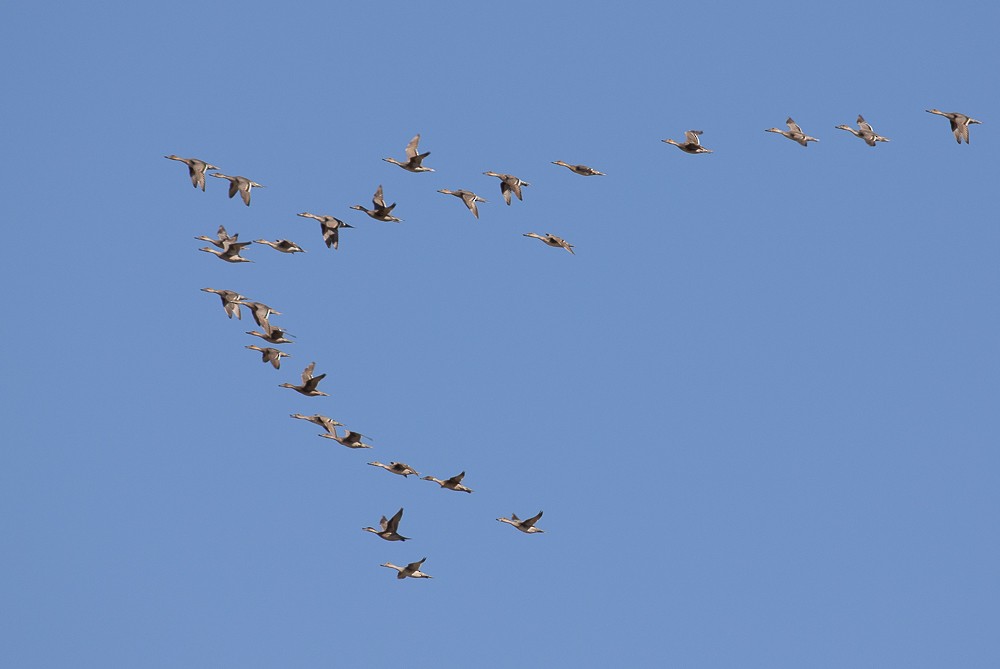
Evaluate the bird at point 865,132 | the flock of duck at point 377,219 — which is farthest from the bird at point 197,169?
the bird at point 865,132

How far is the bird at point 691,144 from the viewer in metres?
66.8

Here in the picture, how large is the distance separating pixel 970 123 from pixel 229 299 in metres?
25.0

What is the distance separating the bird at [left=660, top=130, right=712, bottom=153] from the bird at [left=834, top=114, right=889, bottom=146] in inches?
214

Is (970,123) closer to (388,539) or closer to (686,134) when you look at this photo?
(686,134)

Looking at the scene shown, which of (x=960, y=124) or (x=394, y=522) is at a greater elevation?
(x=960, y=124)

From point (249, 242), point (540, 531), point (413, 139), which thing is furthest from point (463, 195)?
point (540, 531)

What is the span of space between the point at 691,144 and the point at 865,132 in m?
6.19

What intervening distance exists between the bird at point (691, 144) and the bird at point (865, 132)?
5.44 metres

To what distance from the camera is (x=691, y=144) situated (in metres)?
66.8

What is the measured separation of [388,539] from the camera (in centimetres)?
6359

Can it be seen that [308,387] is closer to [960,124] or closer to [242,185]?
[242,185]

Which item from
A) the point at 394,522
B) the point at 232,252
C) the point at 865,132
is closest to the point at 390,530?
the point at 394,522

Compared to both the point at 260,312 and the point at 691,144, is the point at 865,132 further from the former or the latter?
the point at 260,312

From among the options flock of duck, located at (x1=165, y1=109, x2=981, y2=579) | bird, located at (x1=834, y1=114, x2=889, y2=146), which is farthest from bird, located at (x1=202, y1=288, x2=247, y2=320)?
bird, located at (x1=834, y1=114, x2=889, y2=146)
